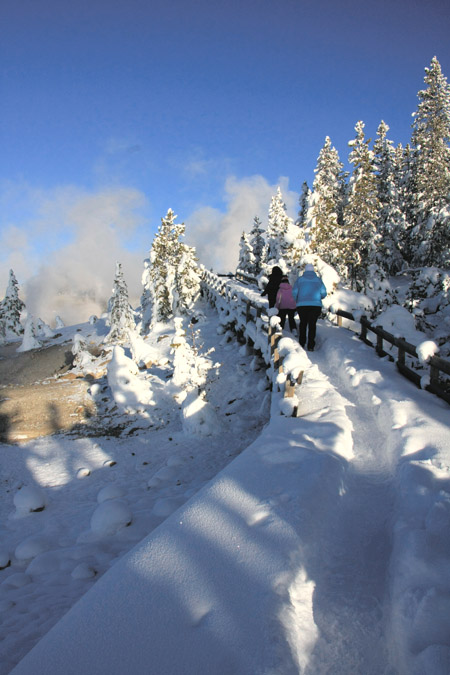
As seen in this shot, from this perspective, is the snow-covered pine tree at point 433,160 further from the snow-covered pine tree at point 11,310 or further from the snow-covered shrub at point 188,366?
the snow-covered pine tree at point 11,310

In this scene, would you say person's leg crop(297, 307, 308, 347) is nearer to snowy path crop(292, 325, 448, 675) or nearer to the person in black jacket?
the person in black jacket

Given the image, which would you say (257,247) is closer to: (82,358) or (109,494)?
(82,358)

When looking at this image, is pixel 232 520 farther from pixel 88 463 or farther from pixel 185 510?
pixel 88 463

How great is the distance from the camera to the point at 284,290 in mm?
10594

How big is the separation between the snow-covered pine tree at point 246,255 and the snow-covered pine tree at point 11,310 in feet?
94.6

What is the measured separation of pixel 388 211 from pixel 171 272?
1997cm

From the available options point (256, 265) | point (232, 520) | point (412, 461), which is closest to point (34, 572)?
point (232, 520)

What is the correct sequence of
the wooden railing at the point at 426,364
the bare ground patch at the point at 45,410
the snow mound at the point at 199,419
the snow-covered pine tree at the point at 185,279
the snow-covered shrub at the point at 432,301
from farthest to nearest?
the snow-covered pine tree at the point at 185,279 → the bare ground patch at the point at 45,410 → the snow-covered shrub at the point at 432,301 → the snow mound at the point at 199,419 → the wooden railing at the point at 426,364

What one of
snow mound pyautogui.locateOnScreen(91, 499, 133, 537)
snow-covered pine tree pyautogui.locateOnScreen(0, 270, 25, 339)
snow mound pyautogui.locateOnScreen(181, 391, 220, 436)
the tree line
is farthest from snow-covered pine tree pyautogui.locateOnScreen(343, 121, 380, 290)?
snow-covered pine tree pyautogui.locateOnScreen(0, 270, 25, 339)

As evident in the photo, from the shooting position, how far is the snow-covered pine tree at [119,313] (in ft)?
107

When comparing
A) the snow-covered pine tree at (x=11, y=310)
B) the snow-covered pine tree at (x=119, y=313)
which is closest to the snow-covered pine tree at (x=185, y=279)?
the snow-covered pine tree at (x=119, y=313)

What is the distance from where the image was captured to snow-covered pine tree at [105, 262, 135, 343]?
1288 inches

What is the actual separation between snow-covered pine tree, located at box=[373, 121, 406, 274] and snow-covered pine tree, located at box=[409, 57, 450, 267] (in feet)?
12.0

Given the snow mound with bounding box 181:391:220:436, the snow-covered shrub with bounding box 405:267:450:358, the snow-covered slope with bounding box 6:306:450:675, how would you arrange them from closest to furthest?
1. the snow-covered slope with bounding box 6:306:450:675
2. the snow mound with bounding box 181:391:220:436
3. the snow-covered shrub with bounding box 405:267:450:358
